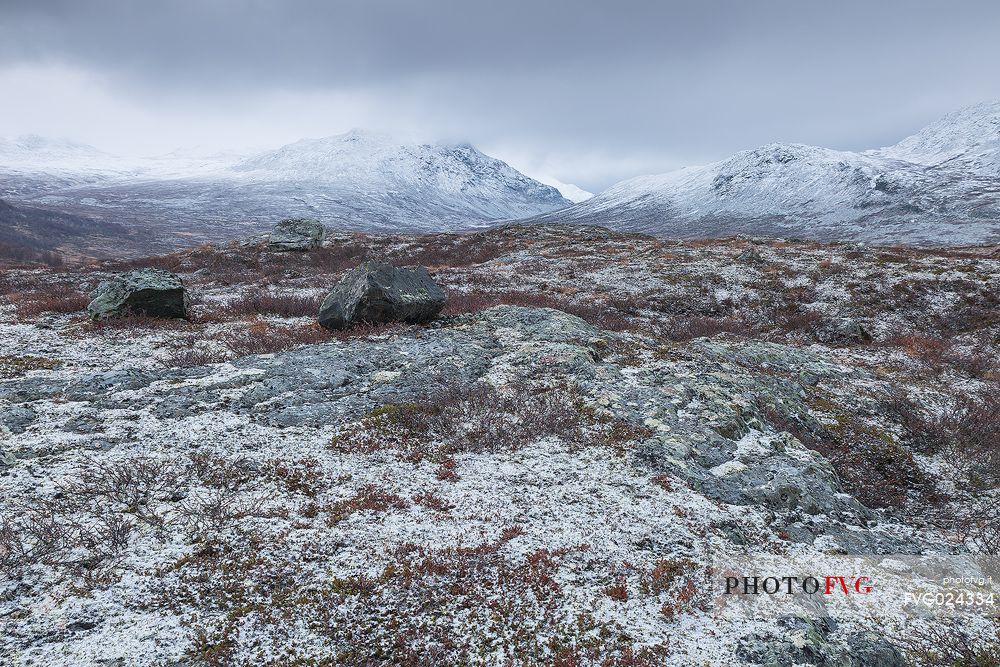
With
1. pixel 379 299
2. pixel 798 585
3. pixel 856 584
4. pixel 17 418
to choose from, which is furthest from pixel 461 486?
pixel 379 299

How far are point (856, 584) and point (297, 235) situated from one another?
55342mm

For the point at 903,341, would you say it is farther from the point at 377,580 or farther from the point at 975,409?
the point at 377,580

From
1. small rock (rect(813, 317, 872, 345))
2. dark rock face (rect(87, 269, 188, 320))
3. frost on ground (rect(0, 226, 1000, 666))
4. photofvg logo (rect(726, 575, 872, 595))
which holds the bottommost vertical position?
→ photofvg logo (rect(726, 575, 872, 595))

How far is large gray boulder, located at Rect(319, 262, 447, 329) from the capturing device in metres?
18.6

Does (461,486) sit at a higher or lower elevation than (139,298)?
lower

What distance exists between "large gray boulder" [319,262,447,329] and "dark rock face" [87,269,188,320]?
653cm

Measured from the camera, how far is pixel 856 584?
692 cm

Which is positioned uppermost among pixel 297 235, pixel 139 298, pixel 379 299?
pixel 297 235

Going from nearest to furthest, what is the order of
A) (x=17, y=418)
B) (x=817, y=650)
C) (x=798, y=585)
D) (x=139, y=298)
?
1. (x=817, y=650)
2. (x=798, y=585)
3. (x=17, y=418)
4. (x=139, y=298)

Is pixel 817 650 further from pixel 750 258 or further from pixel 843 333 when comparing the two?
pixel 750 258

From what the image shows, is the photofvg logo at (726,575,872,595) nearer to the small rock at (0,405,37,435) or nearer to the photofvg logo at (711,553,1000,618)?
the photofvg logo at (711,553,1000,618)

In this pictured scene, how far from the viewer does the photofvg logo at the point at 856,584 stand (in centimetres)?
642

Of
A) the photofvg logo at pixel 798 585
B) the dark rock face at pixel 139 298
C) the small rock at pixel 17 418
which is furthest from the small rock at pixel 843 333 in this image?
the dark rock face at pixel 139 298

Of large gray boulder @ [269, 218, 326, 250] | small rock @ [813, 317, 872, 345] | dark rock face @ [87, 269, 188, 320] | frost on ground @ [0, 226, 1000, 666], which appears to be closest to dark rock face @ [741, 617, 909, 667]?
frost on ground @ [0, 226, 1000, 666]
